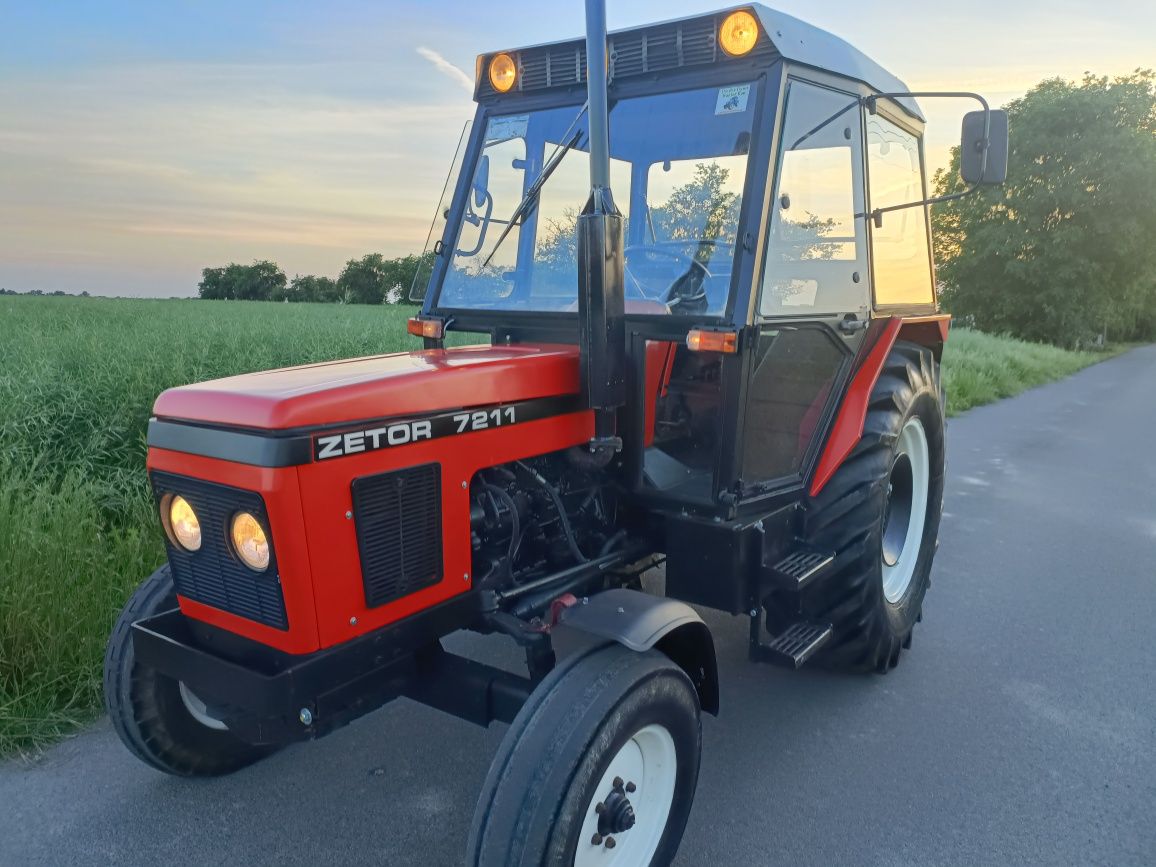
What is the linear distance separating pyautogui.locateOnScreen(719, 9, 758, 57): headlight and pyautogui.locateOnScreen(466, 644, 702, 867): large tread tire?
1.84m

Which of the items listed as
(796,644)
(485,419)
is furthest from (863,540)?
(485,419)

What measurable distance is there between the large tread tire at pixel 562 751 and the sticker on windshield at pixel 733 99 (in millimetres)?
1704

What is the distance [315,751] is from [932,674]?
7.95 feet

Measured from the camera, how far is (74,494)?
3.86m

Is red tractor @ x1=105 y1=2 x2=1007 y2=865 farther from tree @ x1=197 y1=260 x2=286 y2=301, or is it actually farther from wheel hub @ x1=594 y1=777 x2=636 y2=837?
tree @ x1=197 y1=260 x2=286 y2=301

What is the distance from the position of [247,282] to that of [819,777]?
26.1m

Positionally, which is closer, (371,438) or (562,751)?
(562,751)

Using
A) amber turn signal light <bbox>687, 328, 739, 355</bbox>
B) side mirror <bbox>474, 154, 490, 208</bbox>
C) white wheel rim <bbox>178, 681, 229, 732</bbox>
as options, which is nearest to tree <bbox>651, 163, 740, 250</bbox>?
amber turn signal light <bbox>687, 328, 739, 355</bbox>

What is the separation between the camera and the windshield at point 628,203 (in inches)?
110

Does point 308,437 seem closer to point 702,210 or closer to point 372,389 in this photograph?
point 372,389

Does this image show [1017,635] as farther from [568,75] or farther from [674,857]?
[568,75]

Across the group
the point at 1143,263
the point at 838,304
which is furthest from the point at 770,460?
the point at 1143,263

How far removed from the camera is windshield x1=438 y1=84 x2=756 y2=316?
279 cm

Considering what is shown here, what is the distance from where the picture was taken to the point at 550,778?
6.37 ft
